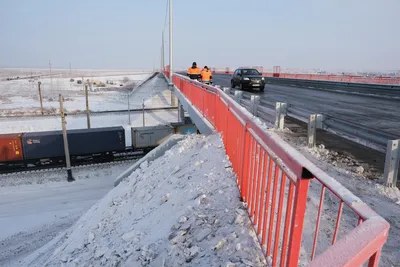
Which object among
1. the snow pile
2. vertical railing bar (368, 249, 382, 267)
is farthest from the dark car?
vertical railing bar (368, 249, 382, 267)

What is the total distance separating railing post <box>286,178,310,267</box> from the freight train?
75.6 feet

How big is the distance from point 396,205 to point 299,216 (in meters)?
3.40

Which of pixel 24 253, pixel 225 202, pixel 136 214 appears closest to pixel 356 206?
pixel 225 202

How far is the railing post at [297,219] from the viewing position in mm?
1985

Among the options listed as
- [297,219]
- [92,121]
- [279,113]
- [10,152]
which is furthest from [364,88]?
[92,121]

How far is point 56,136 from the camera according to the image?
2245 centimetres

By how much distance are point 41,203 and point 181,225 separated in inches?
616

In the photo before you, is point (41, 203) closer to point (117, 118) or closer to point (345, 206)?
point (345, 206)

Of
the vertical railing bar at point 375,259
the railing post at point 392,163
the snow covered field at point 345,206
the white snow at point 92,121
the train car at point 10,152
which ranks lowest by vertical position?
the white snow at point 92,121

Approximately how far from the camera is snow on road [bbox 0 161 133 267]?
12.3 metres

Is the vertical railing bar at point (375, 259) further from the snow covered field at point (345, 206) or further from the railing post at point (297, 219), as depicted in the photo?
the snow covered field at point (345, 206)

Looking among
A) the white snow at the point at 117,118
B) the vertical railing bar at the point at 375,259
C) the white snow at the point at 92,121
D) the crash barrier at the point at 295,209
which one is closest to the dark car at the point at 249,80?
the white snow at the point at 117,118

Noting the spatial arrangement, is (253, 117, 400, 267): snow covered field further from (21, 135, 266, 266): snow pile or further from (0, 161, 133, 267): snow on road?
(0, 161, 133, 267): snow on road

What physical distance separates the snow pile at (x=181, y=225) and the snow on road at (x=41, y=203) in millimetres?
6398
